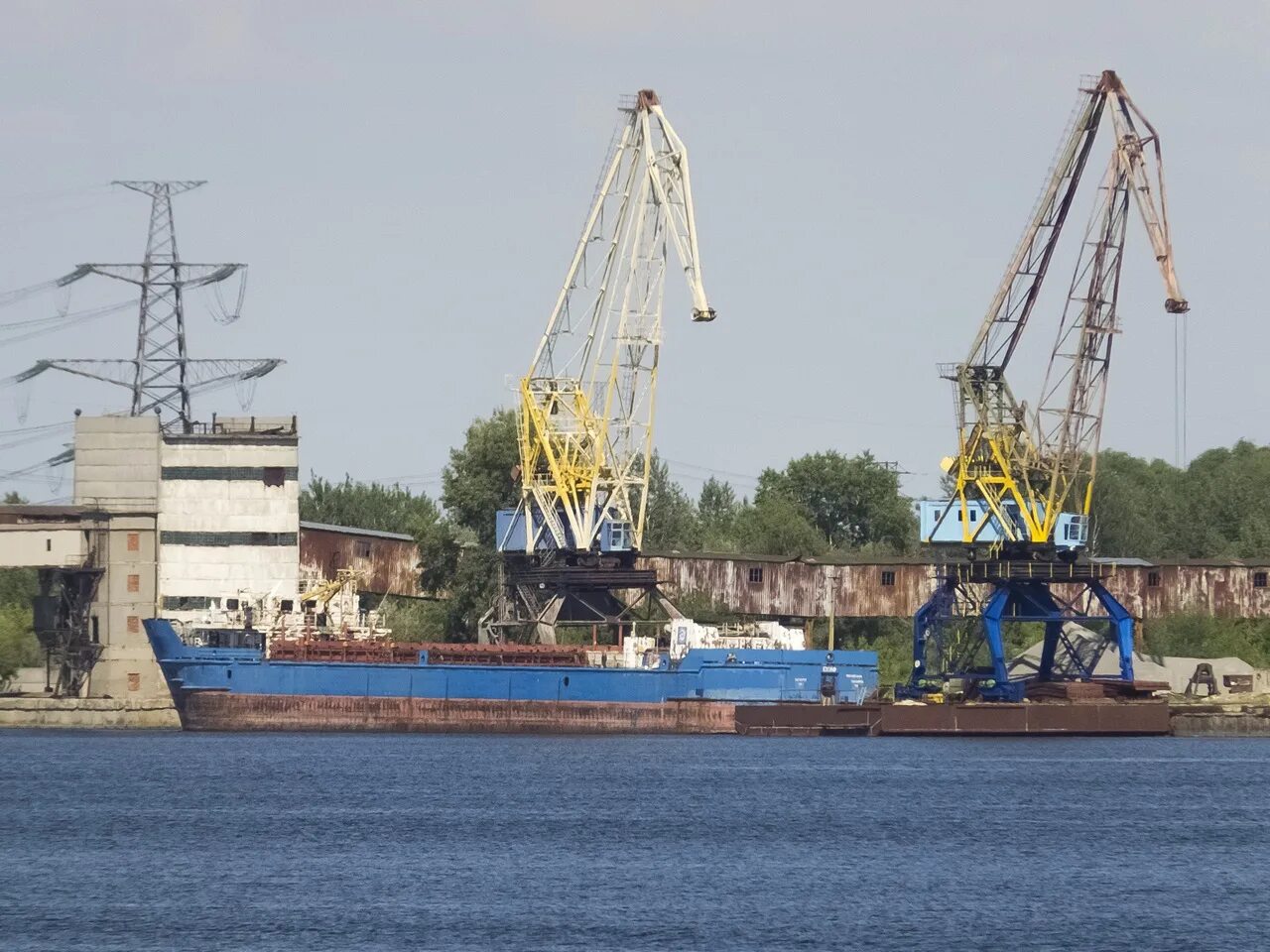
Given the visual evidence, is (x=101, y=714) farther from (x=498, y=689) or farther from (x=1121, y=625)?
(x=1121, y=625)

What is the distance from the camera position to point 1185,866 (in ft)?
170

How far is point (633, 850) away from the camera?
53.9 metres

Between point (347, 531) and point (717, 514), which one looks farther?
point (717, 514)

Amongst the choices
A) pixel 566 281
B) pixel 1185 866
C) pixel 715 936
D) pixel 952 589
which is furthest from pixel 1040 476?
pixel 715 936

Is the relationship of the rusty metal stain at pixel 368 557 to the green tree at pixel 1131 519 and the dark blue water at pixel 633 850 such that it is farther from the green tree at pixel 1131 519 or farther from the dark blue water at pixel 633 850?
the green tree at pixel 1131 519

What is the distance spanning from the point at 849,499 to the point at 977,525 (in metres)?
58.6

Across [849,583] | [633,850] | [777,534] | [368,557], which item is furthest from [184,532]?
[633,850]

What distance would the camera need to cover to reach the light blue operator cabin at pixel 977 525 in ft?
300

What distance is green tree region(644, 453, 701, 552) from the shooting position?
134375 mm

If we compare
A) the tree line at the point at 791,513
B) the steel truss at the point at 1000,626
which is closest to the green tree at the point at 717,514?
the tree line at the point at 791,513

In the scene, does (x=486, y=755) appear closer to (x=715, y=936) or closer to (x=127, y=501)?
(x=127, y=501)

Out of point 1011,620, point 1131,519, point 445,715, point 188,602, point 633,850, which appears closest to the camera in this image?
point 633,850

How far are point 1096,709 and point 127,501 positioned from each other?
140ft

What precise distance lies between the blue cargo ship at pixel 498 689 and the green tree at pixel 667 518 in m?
38.5
